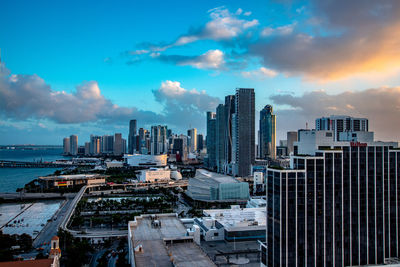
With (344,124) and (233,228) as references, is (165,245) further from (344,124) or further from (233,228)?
(344,124)

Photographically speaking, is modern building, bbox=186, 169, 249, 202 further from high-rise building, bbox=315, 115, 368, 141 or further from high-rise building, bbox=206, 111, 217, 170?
high-rise building, bbox=206, 111, 217, 170

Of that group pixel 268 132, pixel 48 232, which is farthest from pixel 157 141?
pixel 48 232

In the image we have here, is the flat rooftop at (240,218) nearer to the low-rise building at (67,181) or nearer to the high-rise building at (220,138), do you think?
the low-rise building at (67,181)

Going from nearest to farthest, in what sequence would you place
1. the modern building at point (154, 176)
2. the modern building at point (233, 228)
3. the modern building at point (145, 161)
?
1. the modern building at point (233, 228)
2. the modern building at point (154, 176)
3. the modern building at point (145, 161)

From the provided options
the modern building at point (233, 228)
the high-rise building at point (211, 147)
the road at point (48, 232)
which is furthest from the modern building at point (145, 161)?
the modern building at point (233, 228)

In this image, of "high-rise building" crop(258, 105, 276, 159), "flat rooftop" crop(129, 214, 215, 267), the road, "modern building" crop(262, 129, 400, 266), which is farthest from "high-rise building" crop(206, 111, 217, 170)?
"modern building" crop(262, 129, 400, 266)

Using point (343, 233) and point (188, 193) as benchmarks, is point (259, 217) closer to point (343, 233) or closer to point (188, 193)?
point (343, 233)

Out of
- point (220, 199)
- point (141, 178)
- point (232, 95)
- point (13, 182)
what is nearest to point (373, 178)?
point (220, 199)
